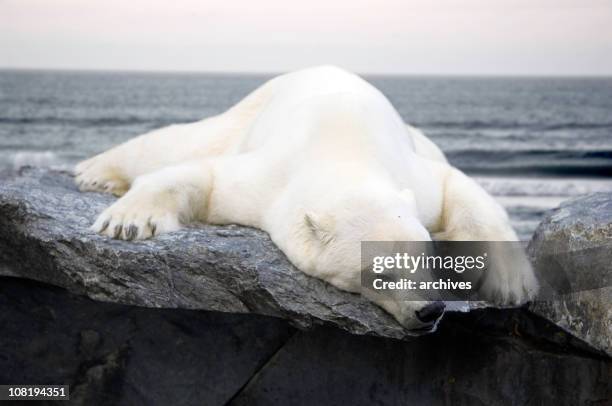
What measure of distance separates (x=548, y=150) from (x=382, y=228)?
70.9 ft

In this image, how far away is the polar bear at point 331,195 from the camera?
11.0 ft

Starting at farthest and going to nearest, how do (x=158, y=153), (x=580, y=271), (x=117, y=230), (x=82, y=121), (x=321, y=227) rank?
(x=82, y=121), (x=158, y=153), (x=580, y=271), (x=117, y=230), (x=321, y=227)

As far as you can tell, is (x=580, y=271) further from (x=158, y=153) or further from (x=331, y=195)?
(x=158, y=153)

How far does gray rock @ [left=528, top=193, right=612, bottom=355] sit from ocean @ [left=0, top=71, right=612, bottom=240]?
5.83m

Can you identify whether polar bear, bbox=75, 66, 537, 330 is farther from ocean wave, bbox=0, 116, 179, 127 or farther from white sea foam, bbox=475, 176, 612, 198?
ocean wave, bbox=0, 116, 179, 127

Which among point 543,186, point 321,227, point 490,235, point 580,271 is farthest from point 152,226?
point 543,186

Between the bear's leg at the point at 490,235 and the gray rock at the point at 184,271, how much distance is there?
78 centimetres

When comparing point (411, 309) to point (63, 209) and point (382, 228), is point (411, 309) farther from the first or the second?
point (63, 209)

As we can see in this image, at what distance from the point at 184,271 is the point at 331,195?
2.53ft

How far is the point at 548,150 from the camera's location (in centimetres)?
2355

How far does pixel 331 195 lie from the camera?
3488 millimetres

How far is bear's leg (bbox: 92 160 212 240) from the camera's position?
3.68 m

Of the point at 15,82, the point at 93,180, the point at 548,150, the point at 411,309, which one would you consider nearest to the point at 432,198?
the point at 411,309

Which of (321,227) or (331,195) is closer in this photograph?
(321,227)
